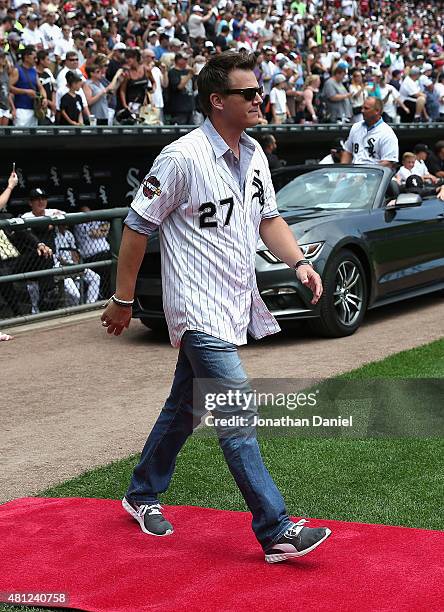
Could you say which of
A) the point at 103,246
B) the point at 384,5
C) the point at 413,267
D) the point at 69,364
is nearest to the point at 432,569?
the point at 69,364

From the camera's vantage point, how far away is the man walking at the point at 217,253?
430cm

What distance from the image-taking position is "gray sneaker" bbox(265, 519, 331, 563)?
4.23 metres

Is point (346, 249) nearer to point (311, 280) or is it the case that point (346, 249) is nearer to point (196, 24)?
point (311, 280)

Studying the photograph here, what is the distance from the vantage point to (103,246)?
12.1 m

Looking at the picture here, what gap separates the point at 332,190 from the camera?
1103 centimetres

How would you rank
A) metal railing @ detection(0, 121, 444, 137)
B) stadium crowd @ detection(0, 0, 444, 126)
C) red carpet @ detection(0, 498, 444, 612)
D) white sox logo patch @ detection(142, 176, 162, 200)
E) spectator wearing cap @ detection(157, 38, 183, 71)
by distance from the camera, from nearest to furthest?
red carpet @ detection(0, 498, 444, 612) → white sox logo patch @ detection(142, 176, 162, 200) → metal railing @ detection(0, 121, 444, 137) → stadium crowd @ detection(0, 0, 444, 126) → spectator wearing cap @ detection(157, 38, 183, 71)

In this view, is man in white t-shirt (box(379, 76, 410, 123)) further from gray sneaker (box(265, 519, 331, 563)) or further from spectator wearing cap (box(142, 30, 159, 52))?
gray sneaker (box(265, 519, 331, 563))

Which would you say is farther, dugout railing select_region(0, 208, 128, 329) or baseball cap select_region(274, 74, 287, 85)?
baseball cap select_region(274, 74, 287, 85)

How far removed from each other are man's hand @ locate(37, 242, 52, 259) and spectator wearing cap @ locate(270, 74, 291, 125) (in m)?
10.1

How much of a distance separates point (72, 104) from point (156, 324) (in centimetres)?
645

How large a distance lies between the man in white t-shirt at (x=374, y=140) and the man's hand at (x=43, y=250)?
4132 millimetres

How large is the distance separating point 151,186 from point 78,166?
1260 cm

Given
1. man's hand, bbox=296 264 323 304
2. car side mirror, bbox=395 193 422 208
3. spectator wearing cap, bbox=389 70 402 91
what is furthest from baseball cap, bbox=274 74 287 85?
man's hand, bbox=296 264 323 304

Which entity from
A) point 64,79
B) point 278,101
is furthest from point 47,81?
point 278,101
